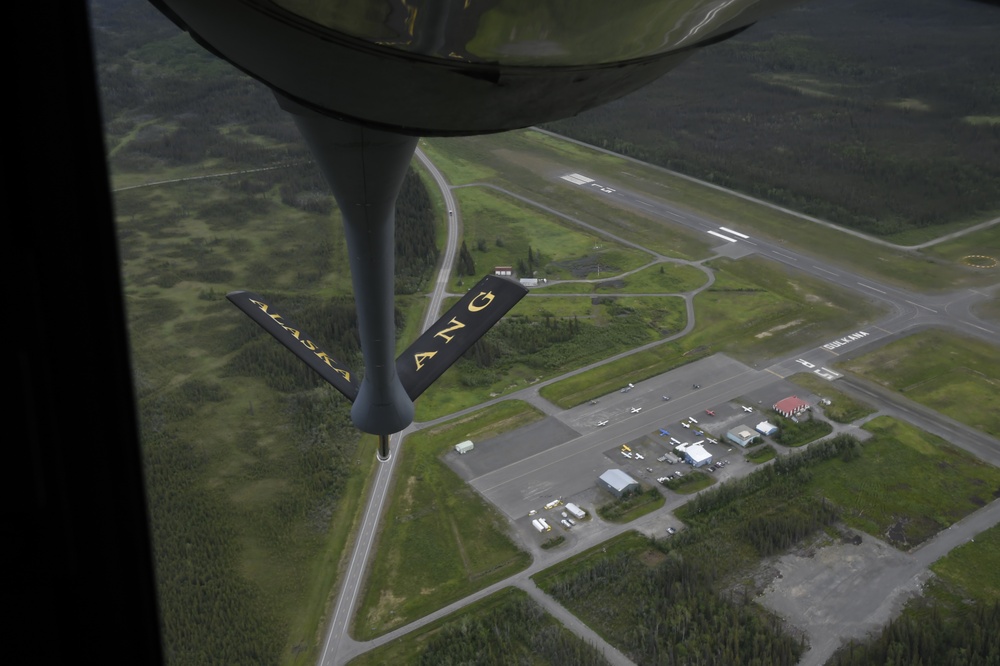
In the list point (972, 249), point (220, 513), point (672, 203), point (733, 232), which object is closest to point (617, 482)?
point (220, 513)

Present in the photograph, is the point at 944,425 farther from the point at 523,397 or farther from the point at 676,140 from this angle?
the point at 676,140

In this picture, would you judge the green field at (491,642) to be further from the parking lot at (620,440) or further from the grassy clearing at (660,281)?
the grassy clearing at (660,281)

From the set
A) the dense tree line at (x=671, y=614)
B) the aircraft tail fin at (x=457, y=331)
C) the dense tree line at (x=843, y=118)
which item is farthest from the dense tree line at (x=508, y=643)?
the dense tree line at (x=843, y=118)

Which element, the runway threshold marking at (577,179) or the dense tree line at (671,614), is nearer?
the dense tree line at (671,614)

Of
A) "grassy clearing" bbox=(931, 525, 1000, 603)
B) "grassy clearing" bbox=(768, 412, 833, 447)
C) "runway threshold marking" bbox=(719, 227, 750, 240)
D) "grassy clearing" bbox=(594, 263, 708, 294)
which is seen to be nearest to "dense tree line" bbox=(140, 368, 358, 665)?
"grassy clearing" bbox=(594, 263, 708, 294)

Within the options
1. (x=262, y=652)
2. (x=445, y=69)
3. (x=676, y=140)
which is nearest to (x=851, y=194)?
(x=676, y=140)

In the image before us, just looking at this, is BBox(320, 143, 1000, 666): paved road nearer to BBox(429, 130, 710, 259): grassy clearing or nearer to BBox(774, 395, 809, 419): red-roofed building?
BBox(774, 395, 809, 419): red-roofed building

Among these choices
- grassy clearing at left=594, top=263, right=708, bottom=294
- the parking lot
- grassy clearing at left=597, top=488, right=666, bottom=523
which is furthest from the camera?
grassy clearing at left=594, top=263, right=708, bottom=294
